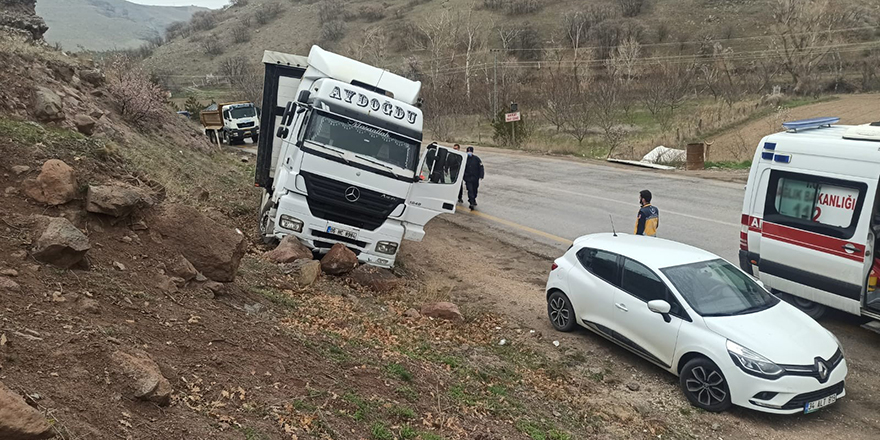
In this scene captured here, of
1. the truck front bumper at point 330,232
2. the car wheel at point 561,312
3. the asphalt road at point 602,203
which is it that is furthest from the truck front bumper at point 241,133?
the car wheel at point 561,312

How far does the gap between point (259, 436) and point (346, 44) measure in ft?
282

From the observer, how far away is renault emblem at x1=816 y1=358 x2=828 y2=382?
6220 mm

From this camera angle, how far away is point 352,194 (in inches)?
376

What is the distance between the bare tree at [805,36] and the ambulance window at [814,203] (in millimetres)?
42956

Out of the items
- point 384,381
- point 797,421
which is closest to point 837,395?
point 797,421

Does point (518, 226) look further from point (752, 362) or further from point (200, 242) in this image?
point (200, 242)

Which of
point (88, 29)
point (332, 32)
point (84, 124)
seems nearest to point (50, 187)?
point (84, 124)

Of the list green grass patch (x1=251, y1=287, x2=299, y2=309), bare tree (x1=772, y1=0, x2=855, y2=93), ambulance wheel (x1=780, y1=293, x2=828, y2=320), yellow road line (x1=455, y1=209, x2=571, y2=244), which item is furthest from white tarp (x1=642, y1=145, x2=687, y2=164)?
bare tree (x1=772, y1=0, x2=855, y2=93)

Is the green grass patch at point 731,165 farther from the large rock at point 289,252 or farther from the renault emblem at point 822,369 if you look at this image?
the large rock at point 289,252

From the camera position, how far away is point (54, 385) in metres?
3.80

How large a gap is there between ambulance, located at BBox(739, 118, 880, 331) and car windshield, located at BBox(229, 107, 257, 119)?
28.1 m

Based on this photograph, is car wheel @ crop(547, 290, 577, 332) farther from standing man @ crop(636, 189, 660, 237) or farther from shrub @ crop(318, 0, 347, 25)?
shrub @ crop(318, 0, 347, 25)

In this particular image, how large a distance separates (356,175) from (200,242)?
3.01 meters

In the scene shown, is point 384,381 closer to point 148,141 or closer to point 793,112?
point 148,141
